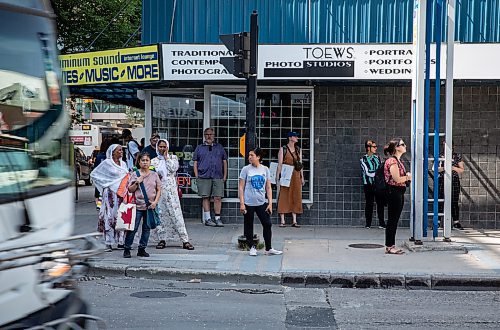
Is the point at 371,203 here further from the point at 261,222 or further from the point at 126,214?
the point at 126,214

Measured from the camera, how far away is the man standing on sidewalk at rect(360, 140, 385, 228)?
44.4 feet

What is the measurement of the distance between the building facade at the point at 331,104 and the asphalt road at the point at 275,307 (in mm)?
5106

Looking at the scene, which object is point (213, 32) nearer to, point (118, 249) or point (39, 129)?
point (118, 249)

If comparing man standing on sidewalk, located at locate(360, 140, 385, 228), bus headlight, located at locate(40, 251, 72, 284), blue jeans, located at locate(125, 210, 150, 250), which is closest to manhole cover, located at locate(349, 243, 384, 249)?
man standing on sidewalk, located at locate(360, 140, 385, 228)

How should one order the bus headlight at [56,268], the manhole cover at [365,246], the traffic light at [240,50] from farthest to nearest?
the manhole cover at [365,246], the traffic light at [240,50], the bus headlight at [56,268]

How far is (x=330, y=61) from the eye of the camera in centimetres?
1258

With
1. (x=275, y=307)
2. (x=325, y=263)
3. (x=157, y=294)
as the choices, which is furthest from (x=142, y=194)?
(x=275, y=307)

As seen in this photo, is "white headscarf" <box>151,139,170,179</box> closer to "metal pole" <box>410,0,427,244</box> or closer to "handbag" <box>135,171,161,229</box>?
"handbag" <box>135,171,161,229</box>

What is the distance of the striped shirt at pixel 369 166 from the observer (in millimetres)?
13522

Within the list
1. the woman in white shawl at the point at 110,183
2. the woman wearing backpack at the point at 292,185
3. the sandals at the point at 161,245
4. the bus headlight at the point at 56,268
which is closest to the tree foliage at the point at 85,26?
the woman wearing backpack at the point at 292,185

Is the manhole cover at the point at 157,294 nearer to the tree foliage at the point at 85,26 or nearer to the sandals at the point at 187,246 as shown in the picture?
the sandals at the point at 187,246

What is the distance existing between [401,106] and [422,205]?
10.3 ft

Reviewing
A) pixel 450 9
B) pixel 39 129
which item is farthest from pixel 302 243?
pixel 39 129

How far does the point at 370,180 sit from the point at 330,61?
8.50 feet
